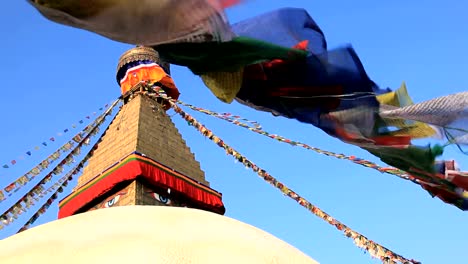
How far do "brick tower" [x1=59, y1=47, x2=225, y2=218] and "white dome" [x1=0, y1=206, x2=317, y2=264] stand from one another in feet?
15.0

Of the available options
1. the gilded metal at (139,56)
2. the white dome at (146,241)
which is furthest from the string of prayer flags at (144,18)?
the gilded metal at (139,56)

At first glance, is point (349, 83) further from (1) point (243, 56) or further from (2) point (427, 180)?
→ (2) point (427, 180)

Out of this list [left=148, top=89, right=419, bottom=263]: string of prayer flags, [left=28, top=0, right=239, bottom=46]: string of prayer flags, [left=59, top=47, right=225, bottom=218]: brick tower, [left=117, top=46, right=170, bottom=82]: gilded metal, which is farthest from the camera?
[left=117, top=46, right=170, bottom=82]: gilded metal

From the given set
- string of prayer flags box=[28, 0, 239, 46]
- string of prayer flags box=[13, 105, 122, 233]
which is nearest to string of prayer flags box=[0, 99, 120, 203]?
string of prayer flags box=[13, 105, 122, 233]

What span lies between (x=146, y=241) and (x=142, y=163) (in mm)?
5877

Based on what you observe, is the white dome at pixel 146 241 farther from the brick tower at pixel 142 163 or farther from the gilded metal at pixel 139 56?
the gilded metal at pixel 139 56

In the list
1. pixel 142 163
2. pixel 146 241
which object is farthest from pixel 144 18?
pixel 142 163

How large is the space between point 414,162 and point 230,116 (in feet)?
17.4

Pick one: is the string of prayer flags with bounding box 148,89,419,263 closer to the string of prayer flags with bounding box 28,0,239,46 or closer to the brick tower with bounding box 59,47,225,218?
the brick tower with bounding box 59,47,225,218

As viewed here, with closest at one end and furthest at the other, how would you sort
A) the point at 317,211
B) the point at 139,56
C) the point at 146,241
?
the point at 146,241, the point at 317,211, the point at 139,56

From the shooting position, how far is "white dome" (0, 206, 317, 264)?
4.28 m

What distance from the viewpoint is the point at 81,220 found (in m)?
5.12

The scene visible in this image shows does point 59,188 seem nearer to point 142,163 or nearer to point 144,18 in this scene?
point 142,163

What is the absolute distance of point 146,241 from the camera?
14.6 ft
